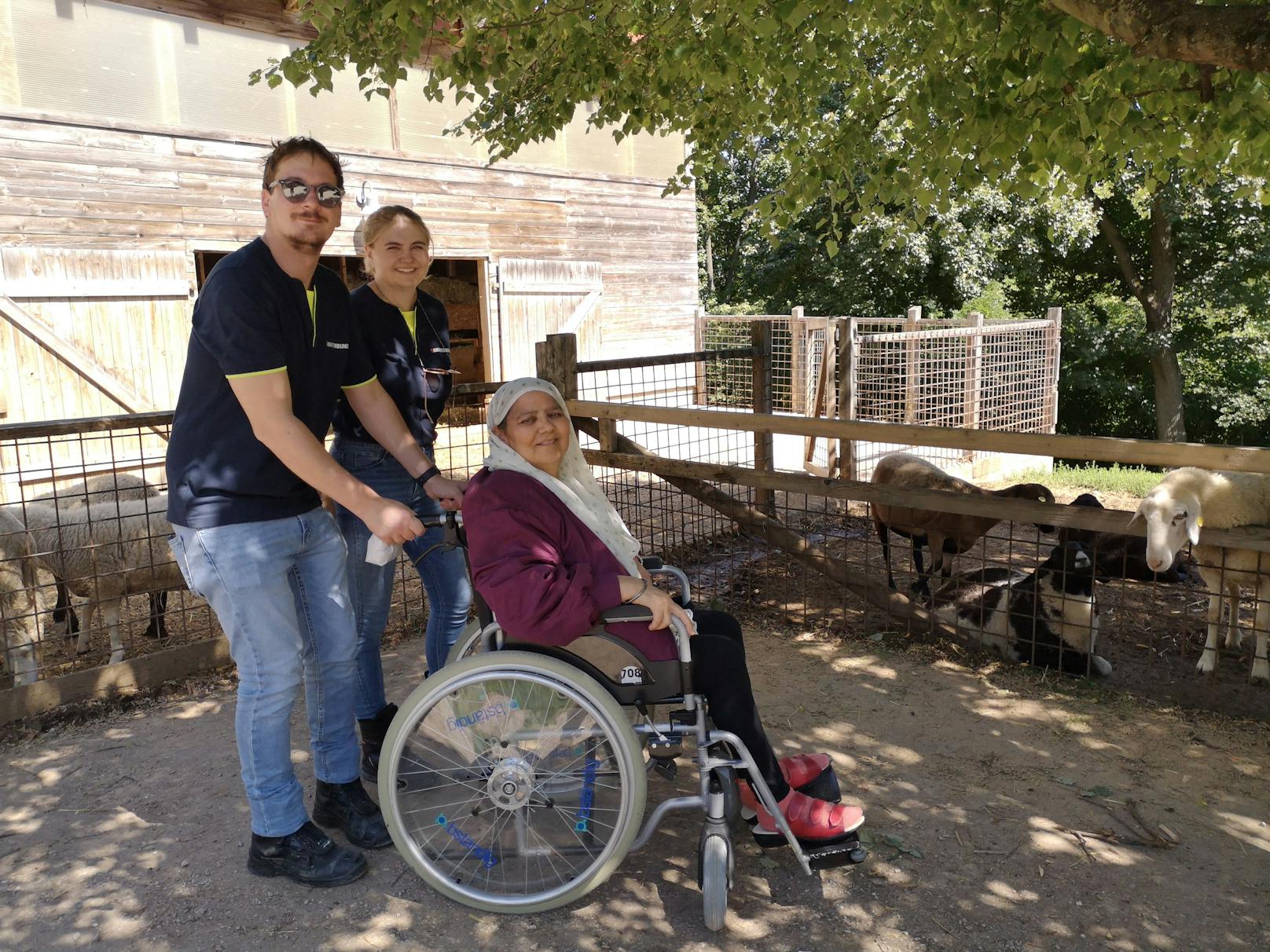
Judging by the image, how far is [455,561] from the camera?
3.64 metres

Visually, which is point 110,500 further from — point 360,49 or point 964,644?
point 964,644

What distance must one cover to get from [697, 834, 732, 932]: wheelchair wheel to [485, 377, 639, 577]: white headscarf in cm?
78

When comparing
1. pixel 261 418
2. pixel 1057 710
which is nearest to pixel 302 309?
pixel 261 418

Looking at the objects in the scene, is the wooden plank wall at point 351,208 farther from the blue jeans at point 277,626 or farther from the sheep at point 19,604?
the blue jeans at point 277,626

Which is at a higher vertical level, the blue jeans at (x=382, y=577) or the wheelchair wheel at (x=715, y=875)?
the blue jeans at (x=382, y=577)

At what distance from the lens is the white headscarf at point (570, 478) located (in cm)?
276

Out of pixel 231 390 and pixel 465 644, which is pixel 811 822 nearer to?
pixel 465 644

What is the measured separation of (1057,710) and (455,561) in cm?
258

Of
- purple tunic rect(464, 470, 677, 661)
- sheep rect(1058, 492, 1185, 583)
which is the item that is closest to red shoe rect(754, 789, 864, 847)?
purple tunic rect(464, 470, 677, 661)

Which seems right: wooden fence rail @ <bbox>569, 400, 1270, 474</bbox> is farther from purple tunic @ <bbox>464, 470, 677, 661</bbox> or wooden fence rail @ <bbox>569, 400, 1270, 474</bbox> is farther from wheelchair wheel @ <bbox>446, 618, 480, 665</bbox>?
wheelchair wheel @ <bbox>446, 618, 480, 665</bbox>

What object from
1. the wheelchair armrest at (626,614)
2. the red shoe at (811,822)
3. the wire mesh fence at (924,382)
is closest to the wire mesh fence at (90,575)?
the wheelchair armrest at (626,614)

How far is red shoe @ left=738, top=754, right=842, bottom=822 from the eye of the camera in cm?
285

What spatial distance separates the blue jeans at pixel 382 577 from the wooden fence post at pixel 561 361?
1.91 m

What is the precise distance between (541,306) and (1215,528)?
8.83m
